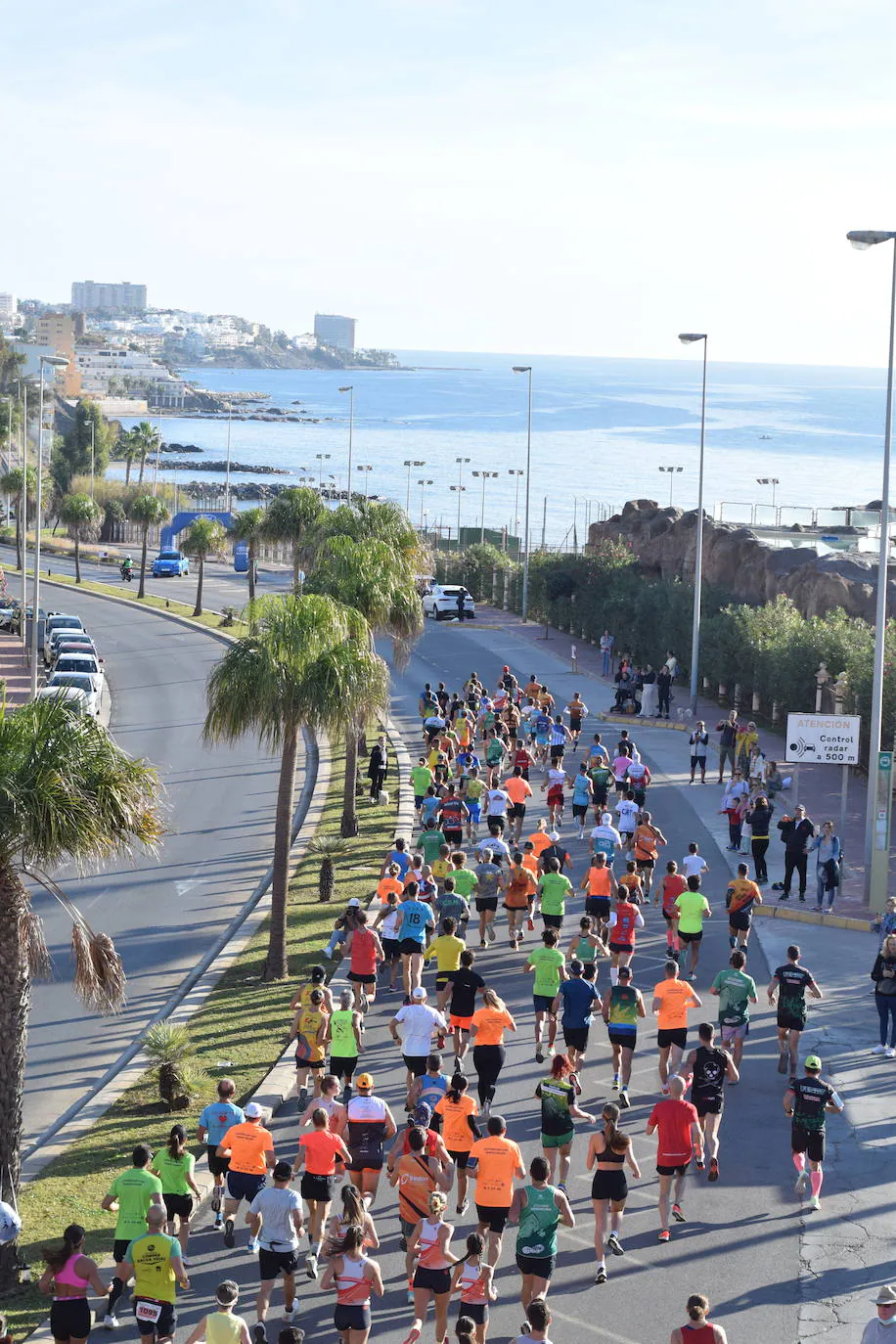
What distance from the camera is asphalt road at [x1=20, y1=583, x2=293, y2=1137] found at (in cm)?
1809

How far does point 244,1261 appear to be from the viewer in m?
12.1

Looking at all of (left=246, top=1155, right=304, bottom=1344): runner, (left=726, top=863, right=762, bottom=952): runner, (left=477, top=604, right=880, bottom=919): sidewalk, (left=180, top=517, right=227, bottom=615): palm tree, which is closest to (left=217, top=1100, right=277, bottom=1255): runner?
(left=246, top=1155, right=304, bottom=1344): runner

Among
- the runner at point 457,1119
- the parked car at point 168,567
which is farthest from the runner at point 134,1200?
the parked car at point 168,567

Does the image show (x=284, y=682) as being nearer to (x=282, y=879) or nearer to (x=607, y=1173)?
(x=282, y=879)

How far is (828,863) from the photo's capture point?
22.3 meters

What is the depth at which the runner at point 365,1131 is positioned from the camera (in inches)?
488

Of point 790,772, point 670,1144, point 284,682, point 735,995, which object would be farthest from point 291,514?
point 670,1144

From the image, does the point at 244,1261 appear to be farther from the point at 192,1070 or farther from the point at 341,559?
the point at 341,559

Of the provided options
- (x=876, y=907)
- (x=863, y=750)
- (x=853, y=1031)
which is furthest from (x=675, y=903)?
(x=863, y=750)

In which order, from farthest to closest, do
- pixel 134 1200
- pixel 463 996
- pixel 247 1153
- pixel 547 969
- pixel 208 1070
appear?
1. pixel 208 1070
2. pixel 547 969
3. pixel 463 996
4. pixel 247 1153
5. pixel 134 1200

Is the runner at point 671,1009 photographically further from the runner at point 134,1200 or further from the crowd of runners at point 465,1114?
the runner at point 134,1200

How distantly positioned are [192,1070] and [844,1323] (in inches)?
290

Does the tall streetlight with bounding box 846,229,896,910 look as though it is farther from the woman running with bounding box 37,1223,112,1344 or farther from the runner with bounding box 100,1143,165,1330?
the woman running with bounding box 37,1223,112,1344

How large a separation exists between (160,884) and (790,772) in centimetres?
1400
